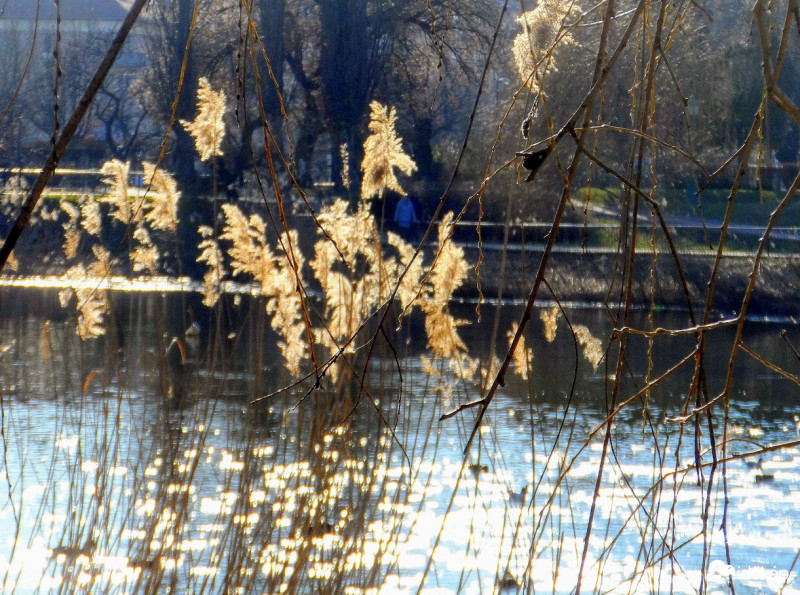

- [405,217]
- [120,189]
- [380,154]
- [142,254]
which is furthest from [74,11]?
[380,154]

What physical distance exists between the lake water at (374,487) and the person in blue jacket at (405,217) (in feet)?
26.4

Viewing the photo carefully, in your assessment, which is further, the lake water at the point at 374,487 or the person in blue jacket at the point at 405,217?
the person in blue jacket at the point at 405,217

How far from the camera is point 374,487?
4.57 meters

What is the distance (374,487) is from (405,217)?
Answer: 1351 cm

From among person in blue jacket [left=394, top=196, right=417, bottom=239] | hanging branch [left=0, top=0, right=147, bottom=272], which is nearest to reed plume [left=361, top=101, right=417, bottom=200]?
hanging branch [left=0, top=0, right=147, bottom=272]

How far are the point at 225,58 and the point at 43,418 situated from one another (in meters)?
14.6

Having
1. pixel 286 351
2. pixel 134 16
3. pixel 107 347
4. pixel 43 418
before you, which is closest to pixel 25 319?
pixel 43 418

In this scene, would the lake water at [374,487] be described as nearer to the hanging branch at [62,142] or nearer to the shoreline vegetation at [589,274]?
the hanging branch at [62,142]

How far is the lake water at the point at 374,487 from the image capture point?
3078 mm

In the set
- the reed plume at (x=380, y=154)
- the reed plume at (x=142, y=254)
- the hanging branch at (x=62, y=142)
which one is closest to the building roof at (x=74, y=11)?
the reed plume at (x=142, y=254)

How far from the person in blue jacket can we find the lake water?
8.05 metres

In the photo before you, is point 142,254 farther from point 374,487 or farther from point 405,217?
point 405,217

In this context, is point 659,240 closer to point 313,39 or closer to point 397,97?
point 397,97

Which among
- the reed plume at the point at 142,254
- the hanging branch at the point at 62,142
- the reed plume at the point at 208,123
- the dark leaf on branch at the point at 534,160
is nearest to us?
the hanging branch at the point at 62,142
